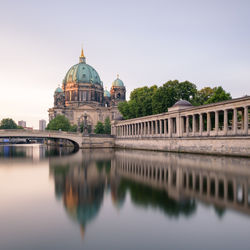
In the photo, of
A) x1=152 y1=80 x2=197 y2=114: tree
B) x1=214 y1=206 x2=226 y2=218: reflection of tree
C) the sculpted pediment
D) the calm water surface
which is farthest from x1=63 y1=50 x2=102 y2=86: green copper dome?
x1=214 y1=206 x2=226 y2=218: reflection of tree

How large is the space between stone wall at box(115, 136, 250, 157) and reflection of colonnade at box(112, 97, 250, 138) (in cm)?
106

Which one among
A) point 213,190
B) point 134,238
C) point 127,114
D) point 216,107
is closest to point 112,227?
point 134,238

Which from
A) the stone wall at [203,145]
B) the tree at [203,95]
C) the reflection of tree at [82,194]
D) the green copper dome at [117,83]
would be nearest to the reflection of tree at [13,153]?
the stone wall at [203,145]

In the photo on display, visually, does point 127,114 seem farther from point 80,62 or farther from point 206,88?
point 80,62

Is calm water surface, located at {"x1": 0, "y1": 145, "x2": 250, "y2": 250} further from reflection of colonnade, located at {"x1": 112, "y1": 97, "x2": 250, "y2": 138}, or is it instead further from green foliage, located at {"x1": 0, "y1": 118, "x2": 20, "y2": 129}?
green foliage, located at {"x1": 0, "y1": 118, "x2": 20, "y2": 129}

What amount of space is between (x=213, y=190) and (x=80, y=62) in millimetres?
147349

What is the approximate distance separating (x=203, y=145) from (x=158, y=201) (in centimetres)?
3243

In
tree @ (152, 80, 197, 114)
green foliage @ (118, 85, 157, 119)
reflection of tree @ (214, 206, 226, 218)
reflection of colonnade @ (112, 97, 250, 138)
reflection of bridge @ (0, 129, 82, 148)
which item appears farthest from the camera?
green foliage @ (118, 85, 157, 119)

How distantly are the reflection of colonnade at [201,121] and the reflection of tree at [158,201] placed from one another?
2490cm

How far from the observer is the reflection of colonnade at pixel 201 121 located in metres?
41.5

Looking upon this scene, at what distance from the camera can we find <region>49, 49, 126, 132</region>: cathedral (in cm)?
14050

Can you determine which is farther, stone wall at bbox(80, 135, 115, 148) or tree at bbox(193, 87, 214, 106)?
stone wall at bbox(80, 135, 115, 148)

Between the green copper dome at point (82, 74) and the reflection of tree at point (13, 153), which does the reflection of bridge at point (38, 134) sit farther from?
the green copper dome at point (82, 74)

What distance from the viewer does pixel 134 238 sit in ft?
34.8
